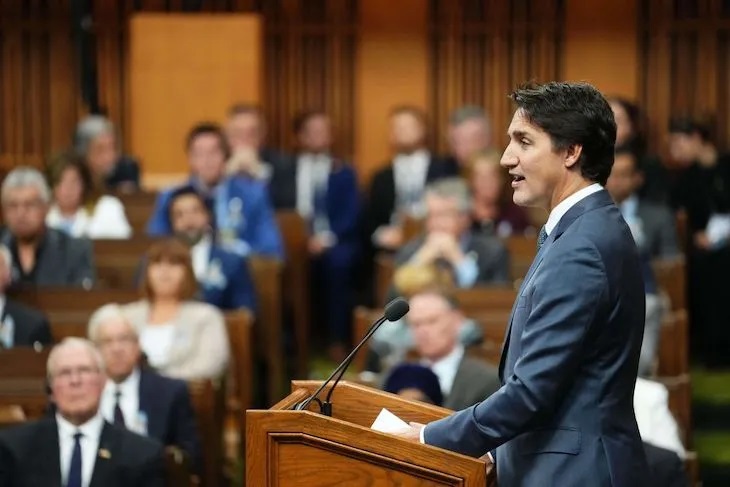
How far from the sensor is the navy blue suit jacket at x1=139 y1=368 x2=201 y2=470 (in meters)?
5.70

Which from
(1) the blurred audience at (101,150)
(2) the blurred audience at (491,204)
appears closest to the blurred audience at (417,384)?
(2) the blurred audience at (491,204)

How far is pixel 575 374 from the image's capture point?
9.22 feet

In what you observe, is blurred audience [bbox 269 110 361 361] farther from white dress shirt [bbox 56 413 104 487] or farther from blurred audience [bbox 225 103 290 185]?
white dress shirt [bbox 56 413 104 487]

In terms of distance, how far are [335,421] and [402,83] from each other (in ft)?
27.2

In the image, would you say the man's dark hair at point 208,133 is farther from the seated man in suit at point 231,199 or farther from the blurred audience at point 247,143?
the blurred audience at point 247,143

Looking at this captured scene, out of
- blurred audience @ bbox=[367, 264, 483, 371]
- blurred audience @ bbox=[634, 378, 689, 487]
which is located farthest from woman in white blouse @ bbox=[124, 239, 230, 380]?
blurred audience @ bbox=[634, 378, 689, 487]

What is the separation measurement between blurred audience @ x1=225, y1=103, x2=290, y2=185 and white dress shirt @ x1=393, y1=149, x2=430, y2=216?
683 millimetres

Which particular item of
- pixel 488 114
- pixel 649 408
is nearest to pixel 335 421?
pixel 649 408

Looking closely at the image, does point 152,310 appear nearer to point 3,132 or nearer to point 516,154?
point 516,154

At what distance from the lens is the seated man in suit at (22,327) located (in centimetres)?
633

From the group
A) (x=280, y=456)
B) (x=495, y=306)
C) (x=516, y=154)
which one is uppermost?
(x=516, y=154)

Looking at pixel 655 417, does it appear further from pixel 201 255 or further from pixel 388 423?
pixel 201 255

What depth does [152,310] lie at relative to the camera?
661 cm

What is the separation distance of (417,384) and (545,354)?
2066 mm
